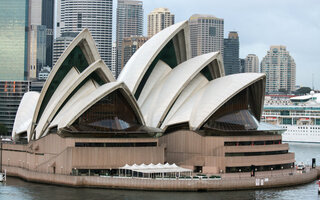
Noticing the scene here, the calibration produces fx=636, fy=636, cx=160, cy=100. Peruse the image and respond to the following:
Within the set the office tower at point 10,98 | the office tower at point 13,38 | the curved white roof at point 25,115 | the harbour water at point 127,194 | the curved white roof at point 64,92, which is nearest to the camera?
the harbour water at point 127,194

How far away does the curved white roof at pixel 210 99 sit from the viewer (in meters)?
60.7

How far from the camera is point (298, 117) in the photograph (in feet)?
470

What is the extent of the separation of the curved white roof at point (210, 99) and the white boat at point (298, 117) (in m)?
79.9

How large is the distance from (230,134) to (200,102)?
453cm

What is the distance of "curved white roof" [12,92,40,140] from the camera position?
2699 inches

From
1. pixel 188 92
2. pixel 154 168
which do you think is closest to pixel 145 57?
pixel 188 92

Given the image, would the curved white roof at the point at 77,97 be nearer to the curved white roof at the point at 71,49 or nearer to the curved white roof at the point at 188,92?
the curved white roof at the point at 71,49

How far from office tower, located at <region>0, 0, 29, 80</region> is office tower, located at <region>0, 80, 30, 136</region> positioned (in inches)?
1437

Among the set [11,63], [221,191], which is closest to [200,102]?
[221,191]

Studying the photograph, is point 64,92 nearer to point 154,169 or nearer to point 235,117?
point 154,169

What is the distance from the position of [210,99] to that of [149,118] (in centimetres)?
679

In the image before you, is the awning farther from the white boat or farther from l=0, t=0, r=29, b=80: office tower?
l=0, t=0, r=29, b=80: office tower

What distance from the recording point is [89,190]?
51844 mm

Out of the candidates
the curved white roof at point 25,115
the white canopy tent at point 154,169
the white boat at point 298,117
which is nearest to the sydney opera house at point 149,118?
the curved white roof at point 25,115
